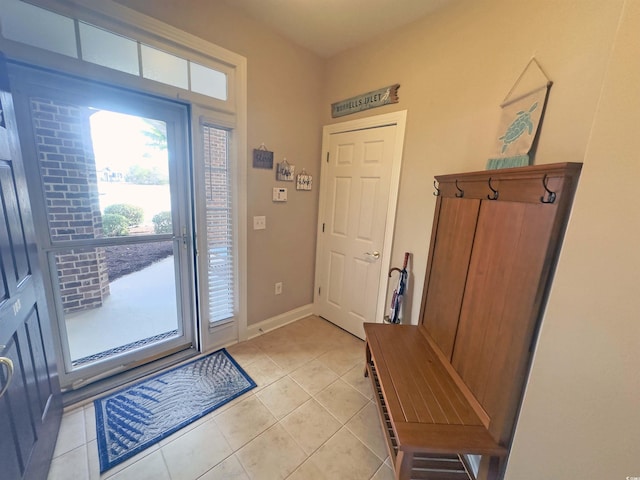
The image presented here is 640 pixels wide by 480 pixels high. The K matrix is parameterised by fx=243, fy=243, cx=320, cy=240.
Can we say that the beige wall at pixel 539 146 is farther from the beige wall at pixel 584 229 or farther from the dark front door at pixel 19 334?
the dark front door at pixel 19 334

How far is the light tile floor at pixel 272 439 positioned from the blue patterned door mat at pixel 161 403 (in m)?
0.05

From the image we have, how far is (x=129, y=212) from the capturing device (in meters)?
1.74

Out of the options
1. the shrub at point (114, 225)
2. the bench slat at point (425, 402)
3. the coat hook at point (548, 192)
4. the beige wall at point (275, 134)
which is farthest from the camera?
the beige wall at point (275, 134)

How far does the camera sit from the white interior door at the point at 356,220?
2.18 meters

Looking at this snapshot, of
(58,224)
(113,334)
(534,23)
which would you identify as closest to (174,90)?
(58,224)

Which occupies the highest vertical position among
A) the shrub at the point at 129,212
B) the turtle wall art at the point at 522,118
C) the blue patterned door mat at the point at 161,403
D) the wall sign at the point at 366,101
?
the wall sign at the point at 366,101

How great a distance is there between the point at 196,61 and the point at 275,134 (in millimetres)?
770

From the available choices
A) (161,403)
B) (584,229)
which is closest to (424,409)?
(584,229)

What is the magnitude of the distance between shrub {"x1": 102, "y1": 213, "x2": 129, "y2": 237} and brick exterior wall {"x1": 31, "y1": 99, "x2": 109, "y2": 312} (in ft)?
0.10

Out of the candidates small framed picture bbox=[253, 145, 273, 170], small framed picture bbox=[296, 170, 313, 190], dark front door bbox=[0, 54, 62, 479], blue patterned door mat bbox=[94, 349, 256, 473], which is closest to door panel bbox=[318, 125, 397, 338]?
small framed picture bbox=[296, 170, 313, 190]

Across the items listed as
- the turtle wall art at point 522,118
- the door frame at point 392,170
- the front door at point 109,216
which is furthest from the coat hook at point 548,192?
the front door at point 109,216

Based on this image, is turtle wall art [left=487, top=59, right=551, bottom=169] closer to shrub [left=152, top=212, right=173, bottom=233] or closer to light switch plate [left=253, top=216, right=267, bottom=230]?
light switch plate [left=253, top=216, right=267, bottom=230]

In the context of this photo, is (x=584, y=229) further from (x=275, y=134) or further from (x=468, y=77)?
(x=275, y=134)

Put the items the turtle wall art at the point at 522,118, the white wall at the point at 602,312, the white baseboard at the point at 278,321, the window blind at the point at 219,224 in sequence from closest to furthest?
the white wall at the point at 602,312
the turtle wall art at the point at 522,118
the window blind at the point at 219,224
the white baseboard at the point at 278,321
